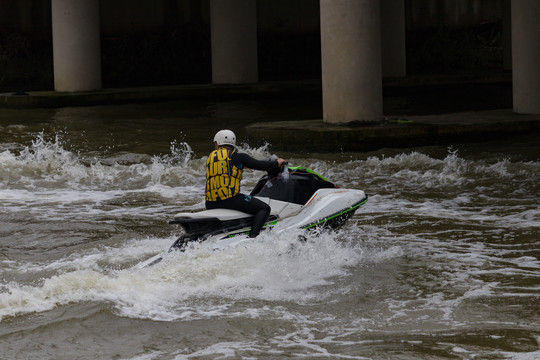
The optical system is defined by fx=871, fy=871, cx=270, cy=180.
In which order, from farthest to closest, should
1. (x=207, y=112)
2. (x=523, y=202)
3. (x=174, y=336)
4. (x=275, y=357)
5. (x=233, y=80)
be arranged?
(x=233, y=80), (x=207, y=112), (x=523, y=202), (x=174, y=336), (x=275, y=357)

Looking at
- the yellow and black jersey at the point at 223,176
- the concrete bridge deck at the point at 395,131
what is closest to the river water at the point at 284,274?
the yellow and black jersey at the point at 223,176

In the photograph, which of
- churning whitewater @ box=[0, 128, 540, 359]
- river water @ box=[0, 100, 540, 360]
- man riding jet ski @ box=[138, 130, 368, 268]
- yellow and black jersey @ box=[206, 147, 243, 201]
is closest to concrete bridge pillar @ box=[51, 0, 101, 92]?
river water @ box=[0, 100, 540, 360]

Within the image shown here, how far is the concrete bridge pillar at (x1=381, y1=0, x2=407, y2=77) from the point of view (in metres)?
33.8

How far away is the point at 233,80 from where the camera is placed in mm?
32500

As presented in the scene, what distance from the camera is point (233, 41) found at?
106 ft

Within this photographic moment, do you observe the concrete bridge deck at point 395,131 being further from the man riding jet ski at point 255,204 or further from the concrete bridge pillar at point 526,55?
the man riding jet ski at point 255,204

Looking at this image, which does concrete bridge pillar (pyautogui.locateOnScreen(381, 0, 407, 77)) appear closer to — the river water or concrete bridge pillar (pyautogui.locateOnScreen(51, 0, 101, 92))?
concrete bridge pillar (pyautogui.locateOnScreen(51, 0, 101, 92))

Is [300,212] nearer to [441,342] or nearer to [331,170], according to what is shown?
[441,342]

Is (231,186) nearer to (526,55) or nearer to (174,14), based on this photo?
(526,55)

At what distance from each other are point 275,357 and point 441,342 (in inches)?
52.3

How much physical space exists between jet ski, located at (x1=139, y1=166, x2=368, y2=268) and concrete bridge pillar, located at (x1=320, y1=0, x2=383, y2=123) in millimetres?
9128

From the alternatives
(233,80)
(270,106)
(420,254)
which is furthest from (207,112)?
(420,254)

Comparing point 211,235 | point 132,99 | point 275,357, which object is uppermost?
point 132,99

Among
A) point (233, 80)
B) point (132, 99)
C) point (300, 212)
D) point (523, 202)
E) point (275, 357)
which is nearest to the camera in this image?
point (275, 357)
